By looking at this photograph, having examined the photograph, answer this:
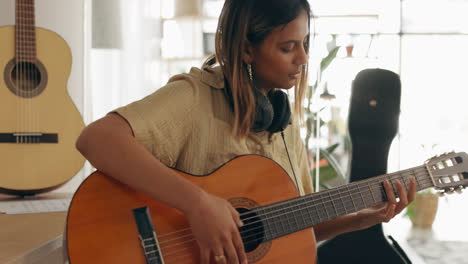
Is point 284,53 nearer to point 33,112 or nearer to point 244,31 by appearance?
point 244,31

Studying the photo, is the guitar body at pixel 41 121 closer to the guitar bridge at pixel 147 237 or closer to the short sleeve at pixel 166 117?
the short sleeve at pixel 166 117

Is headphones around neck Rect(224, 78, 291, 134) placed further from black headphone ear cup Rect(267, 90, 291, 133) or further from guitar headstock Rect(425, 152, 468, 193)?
guitar headstock Rect(425, 152, 468, 193)

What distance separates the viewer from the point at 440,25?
4895mm

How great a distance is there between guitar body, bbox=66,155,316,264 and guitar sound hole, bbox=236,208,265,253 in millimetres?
14

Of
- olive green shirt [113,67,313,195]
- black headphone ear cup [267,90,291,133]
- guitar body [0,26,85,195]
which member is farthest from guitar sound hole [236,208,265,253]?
guitar body [0,26,85,195]

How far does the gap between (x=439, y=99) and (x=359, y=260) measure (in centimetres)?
367

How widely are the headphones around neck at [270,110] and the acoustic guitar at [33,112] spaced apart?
0.73m

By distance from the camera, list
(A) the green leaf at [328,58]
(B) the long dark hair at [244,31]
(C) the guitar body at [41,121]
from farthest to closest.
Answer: (A) the green leaf at [328,58] < (C) the guitar body at [41,121] < (B) the long dark hair at [244,31]

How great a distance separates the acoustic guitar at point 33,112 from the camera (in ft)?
4.83

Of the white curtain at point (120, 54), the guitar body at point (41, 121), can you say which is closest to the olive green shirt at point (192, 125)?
the guitar body at point (41, 121)

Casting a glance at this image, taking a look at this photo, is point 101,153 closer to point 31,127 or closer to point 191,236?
point 191,236

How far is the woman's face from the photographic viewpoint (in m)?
1.10

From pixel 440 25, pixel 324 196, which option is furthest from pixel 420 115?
pixel 324 196

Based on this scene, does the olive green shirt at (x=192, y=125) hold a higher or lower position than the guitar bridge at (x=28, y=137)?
higher
